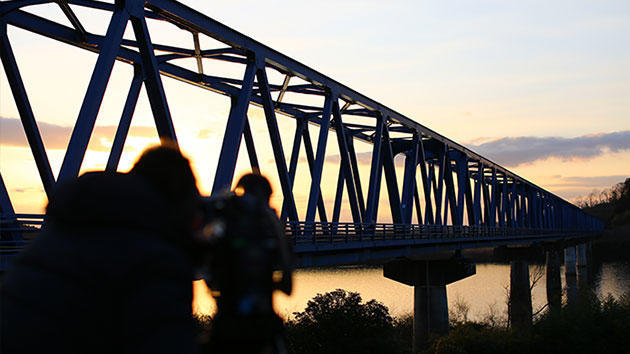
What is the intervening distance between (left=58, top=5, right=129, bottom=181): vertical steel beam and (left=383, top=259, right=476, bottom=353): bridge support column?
2488cm

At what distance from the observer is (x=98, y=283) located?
172cm

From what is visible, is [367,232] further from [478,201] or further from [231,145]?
[478,201]

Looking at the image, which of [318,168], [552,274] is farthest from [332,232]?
[552,274]

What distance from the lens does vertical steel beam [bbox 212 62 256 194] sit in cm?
1653

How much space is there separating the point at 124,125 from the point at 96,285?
645 inches

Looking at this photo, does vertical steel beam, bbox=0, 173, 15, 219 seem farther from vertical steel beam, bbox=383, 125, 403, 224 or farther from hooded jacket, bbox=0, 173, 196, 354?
vertical steel beam, bbox=383, 125, 403, 224

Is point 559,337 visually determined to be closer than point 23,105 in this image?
No

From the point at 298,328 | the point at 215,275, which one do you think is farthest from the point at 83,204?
the point at 298,328

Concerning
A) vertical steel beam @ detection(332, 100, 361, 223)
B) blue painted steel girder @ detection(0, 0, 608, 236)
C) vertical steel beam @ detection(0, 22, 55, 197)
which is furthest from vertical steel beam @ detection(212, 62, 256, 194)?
vertical steel beam @ detection(332, 100, 361, 223)

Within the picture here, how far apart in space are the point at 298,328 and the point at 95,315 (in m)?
28.0

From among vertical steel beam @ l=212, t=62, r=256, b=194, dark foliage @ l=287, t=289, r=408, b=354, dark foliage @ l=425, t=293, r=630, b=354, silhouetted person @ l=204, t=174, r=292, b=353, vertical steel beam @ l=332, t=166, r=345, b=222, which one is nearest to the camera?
silhouetted person @ l=204, t=174, r=292, b=353

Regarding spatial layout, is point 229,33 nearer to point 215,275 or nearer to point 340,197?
point 215,275

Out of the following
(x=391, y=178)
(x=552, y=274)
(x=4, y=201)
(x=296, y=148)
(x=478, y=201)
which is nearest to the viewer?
(x=4, y=201)

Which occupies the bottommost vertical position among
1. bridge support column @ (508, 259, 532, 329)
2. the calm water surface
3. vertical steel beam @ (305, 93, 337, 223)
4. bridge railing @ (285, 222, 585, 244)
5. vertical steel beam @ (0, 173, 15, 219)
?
the calm water surface
